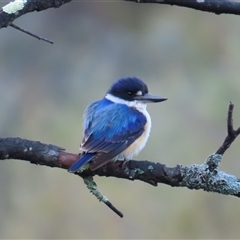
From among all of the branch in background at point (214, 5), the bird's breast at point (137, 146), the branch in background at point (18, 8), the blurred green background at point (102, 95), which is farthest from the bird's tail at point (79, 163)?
the blurred green background at point (102, 95)

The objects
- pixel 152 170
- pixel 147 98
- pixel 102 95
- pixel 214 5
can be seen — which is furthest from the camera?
pixel 102 95

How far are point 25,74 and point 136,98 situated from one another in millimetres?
2757

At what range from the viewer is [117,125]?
2430mm

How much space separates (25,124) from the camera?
4.98m

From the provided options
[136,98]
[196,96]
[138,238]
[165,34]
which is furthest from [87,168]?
[165,34]

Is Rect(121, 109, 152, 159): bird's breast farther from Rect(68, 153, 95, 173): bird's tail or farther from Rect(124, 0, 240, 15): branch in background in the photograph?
Rect(124, 0, 240, 15): branch in background

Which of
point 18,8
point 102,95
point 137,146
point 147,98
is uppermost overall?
point 18,8

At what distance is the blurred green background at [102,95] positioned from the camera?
4.80 meters

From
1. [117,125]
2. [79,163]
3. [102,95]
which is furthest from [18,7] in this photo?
[102,95]

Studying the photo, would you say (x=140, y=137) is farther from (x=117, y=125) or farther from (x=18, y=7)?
(x=18, y=7)

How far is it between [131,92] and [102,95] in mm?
2299

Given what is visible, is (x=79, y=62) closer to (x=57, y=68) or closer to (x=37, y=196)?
(x=57, y=68)

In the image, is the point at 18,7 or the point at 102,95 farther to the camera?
the point at 102,95

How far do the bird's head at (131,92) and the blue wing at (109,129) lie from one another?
0.08 metres
